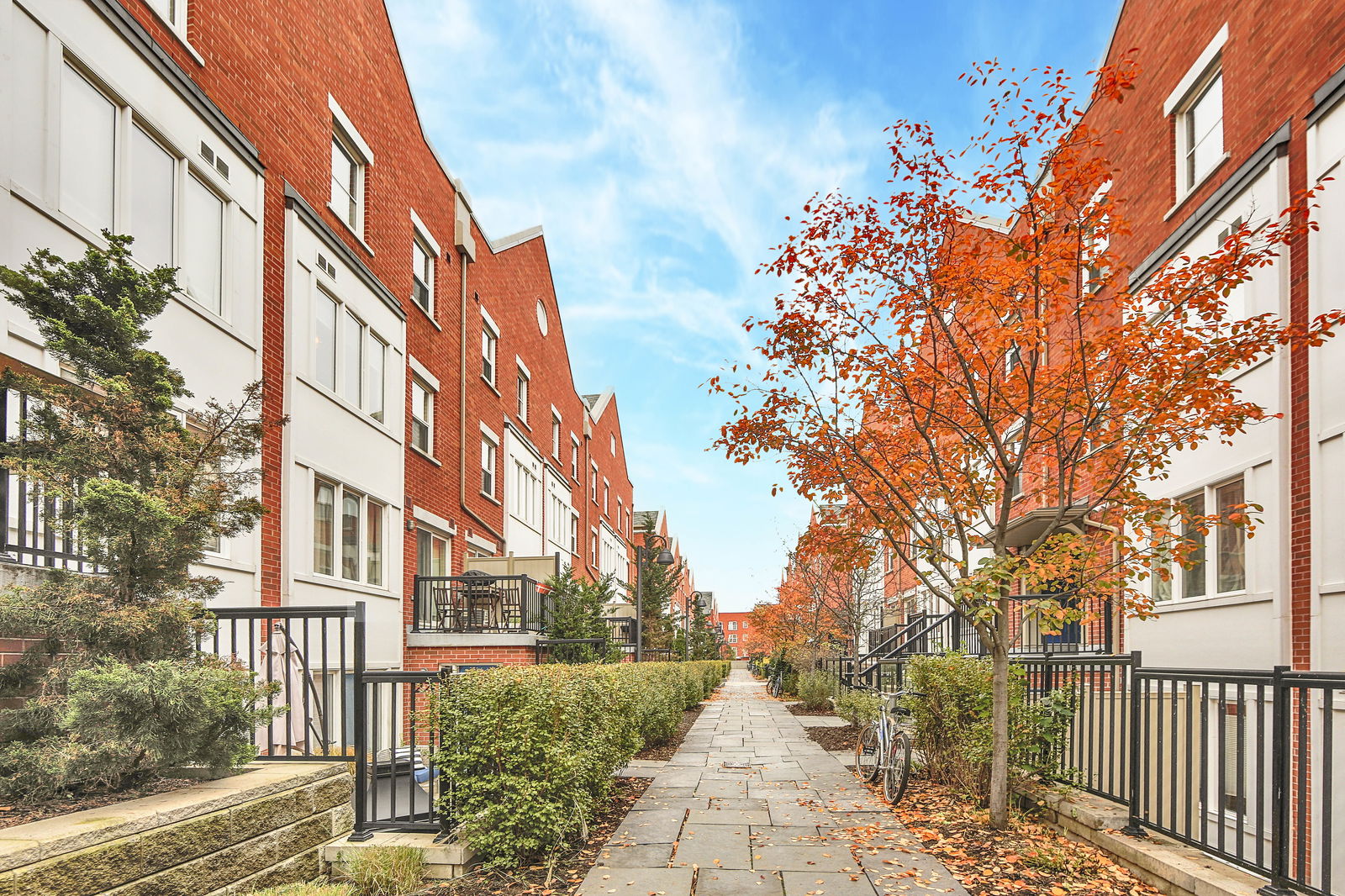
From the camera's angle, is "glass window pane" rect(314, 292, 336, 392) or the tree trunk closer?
the tree trunk

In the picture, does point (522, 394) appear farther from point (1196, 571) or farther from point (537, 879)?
point (537, 879)

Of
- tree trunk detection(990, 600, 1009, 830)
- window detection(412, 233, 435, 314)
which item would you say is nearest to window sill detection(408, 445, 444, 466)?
window detection(412, 233, 435, 314)

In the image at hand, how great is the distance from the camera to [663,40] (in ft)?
42.8

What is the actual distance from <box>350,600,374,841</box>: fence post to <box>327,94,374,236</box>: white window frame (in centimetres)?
888

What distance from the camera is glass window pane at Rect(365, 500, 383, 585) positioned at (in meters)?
14.3

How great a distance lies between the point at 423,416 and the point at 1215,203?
13323 mm

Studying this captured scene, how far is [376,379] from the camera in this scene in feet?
49.0

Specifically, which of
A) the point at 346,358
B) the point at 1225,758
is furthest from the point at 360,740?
the point at 346,358

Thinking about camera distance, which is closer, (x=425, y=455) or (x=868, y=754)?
(x=868, y=754)

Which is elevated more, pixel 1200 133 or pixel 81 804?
pixel 1200 133

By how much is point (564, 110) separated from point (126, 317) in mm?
16106

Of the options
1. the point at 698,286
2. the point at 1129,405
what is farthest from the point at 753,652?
the point at 1129,405

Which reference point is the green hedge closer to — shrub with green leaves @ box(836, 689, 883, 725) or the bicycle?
the bicycle

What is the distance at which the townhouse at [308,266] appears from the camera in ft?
24.9
